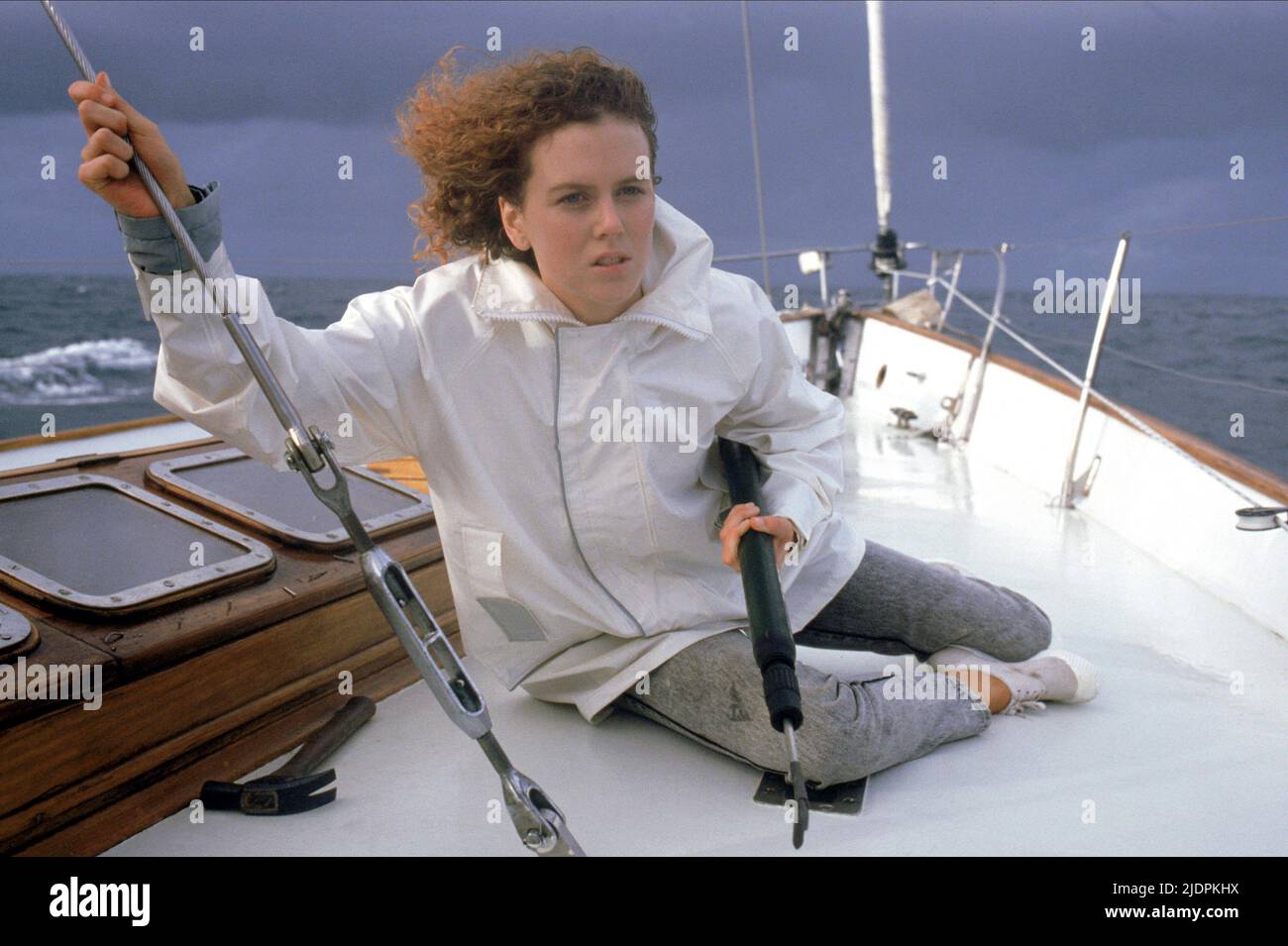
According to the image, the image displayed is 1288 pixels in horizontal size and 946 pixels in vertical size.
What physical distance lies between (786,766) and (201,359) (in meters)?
0.95


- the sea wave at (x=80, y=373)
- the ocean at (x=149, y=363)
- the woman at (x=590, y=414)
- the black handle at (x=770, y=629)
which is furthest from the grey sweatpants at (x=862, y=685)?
the sea wave at (x=80, y=373)

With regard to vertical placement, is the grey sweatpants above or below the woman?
below

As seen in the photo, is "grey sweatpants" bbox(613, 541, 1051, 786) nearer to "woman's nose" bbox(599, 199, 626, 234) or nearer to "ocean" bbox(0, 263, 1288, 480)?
"woman's nose" bbox(599, 199, 626, 234)

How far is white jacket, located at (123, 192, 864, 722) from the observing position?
1.62 metres

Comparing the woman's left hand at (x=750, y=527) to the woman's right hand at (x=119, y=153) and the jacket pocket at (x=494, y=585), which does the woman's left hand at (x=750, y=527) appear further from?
the woman's right hand at (x=119, y=153)

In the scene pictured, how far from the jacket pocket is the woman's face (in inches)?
14.9

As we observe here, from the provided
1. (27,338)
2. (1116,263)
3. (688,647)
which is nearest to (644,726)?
(688,647)

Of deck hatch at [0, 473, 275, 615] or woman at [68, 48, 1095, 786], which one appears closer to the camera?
woman at [68, 48, 1095, 786]

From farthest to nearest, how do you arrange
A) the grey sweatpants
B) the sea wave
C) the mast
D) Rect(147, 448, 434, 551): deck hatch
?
the sea wave → the mast → Rect(147, 448, 434, 551): deck hatch → the grey sweatpants

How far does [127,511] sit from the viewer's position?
2.02m

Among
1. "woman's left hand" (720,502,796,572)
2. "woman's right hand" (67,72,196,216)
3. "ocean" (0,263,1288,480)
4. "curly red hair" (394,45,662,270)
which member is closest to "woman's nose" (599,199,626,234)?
"curly red hair" (394,45,662,270)

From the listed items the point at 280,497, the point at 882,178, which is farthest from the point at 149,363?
the point at 280,497

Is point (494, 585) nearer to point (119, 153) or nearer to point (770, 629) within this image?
point (770, 629)

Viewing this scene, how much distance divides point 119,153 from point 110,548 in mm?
902
